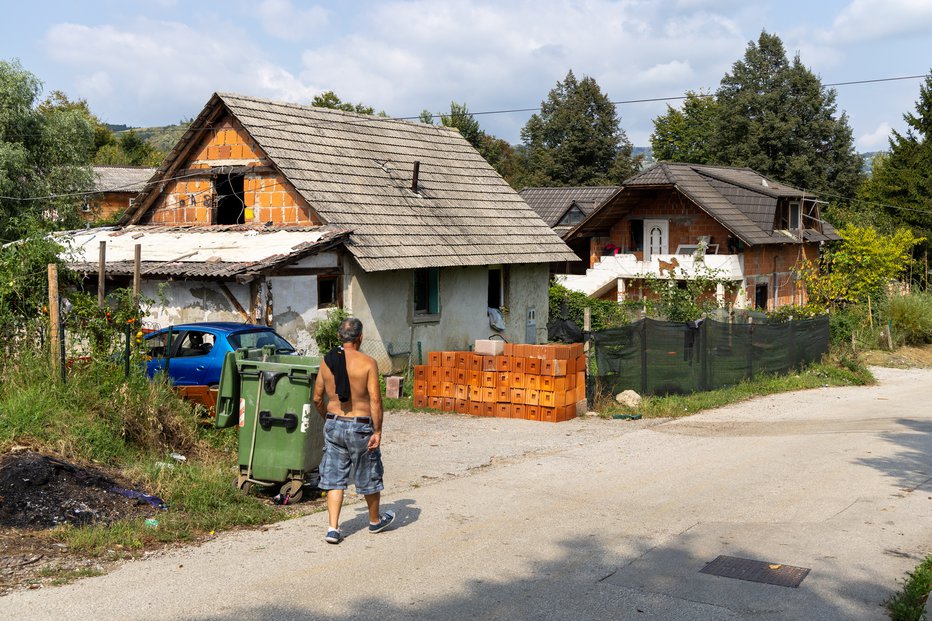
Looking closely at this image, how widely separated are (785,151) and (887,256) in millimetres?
34718

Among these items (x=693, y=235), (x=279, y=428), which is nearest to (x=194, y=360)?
(x=279, y=428)

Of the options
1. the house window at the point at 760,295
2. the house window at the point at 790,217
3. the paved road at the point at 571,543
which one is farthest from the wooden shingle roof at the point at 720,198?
the paved road at the point at 571,543

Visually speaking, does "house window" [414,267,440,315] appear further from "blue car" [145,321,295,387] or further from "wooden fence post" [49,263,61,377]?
"wooden fence post" [49,263,61,377]

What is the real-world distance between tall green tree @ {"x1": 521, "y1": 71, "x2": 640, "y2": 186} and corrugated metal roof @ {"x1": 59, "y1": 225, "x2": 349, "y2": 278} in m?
57.2

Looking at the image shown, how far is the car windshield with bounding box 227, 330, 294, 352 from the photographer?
15.3 m

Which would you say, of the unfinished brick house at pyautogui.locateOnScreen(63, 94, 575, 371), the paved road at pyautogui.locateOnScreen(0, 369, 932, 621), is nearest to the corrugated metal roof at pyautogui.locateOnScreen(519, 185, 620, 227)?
the unfinished brick house at pyautogui.locateOnScreen(63, 94, 575, 371)

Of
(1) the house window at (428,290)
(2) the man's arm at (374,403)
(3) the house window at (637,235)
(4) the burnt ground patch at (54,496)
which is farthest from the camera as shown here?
(3) the house window at (637,235)

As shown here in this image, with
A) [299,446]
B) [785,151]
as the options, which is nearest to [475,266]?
[299,446]

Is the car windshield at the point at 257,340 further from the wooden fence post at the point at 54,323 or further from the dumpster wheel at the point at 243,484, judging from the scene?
the dumpster wheel at the point at 243,484

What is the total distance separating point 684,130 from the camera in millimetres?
84438

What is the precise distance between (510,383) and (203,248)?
765 centimetres

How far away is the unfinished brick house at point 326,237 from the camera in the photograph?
19.6 metres

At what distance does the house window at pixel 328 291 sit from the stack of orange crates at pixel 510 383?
3322mm

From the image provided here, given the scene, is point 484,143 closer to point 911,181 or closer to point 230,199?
point 911,181
